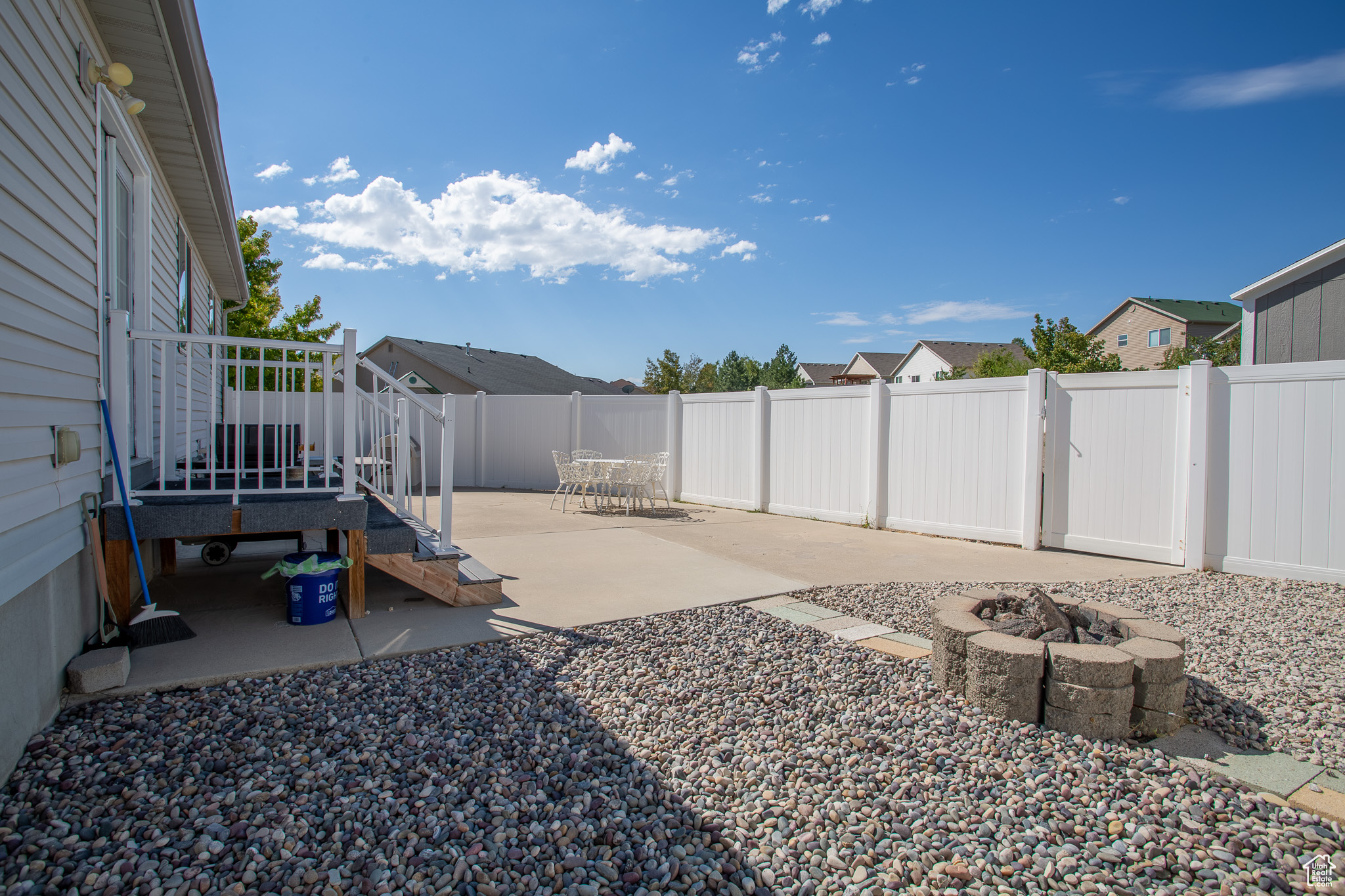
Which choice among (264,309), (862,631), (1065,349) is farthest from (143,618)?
(1065,349)

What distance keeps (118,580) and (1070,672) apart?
4.10m

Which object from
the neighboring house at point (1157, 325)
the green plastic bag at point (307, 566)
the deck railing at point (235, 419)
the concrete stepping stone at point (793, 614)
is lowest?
the concrete stepping stone at point (793, 614)

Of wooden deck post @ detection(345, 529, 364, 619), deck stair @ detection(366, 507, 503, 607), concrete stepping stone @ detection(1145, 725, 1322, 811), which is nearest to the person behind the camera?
concrete stepping stone @ detection(1145, 725, 1322, 811)

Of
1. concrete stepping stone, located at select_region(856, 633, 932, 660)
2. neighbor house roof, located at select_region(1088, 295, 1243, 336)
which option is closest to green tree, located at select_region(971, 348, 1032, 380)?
neighbor house roof, located at select_region(1088, 295, 1243, 336)

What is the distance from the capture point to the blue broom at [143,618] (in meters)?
2.80

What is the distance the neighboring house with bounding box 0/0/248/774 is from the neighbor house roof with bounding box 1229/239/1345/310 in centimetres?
1220

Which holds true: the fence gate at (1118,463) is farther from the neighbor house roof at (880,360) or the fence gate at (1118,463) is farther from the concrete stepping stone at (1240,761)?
the neighbor house roof at (880,360)

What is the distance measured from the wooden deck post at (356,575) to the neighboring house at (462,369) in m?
14.6

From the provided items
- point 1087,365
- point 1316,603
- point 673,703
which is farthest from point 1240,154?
point 673,703

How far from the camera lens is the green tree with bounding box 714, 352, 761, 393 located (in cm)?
4341

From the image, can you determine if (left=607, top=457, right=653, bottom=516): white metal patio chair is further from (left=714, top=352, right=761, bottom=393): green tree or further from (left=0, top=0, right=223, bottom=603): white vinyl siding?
(left=714, top=352, right=761, bottom=393): green tree

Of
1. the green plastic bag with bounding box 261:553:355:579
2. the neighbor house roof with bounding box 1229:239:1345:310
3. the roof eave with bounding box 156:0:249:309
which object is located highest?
the neighbor house roof with bounding box 1229:239:1345:310

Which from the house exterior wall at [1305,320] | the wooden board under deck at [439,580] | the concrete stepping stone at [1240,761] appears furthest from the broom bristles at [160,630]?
the house exterior wall at [1305,320]

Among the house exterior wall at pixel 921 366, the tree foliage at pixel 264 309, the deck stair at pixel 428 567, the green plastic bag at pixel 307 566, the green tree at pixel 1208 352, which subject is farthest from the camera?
the house exterior wall at pixel 921 366
